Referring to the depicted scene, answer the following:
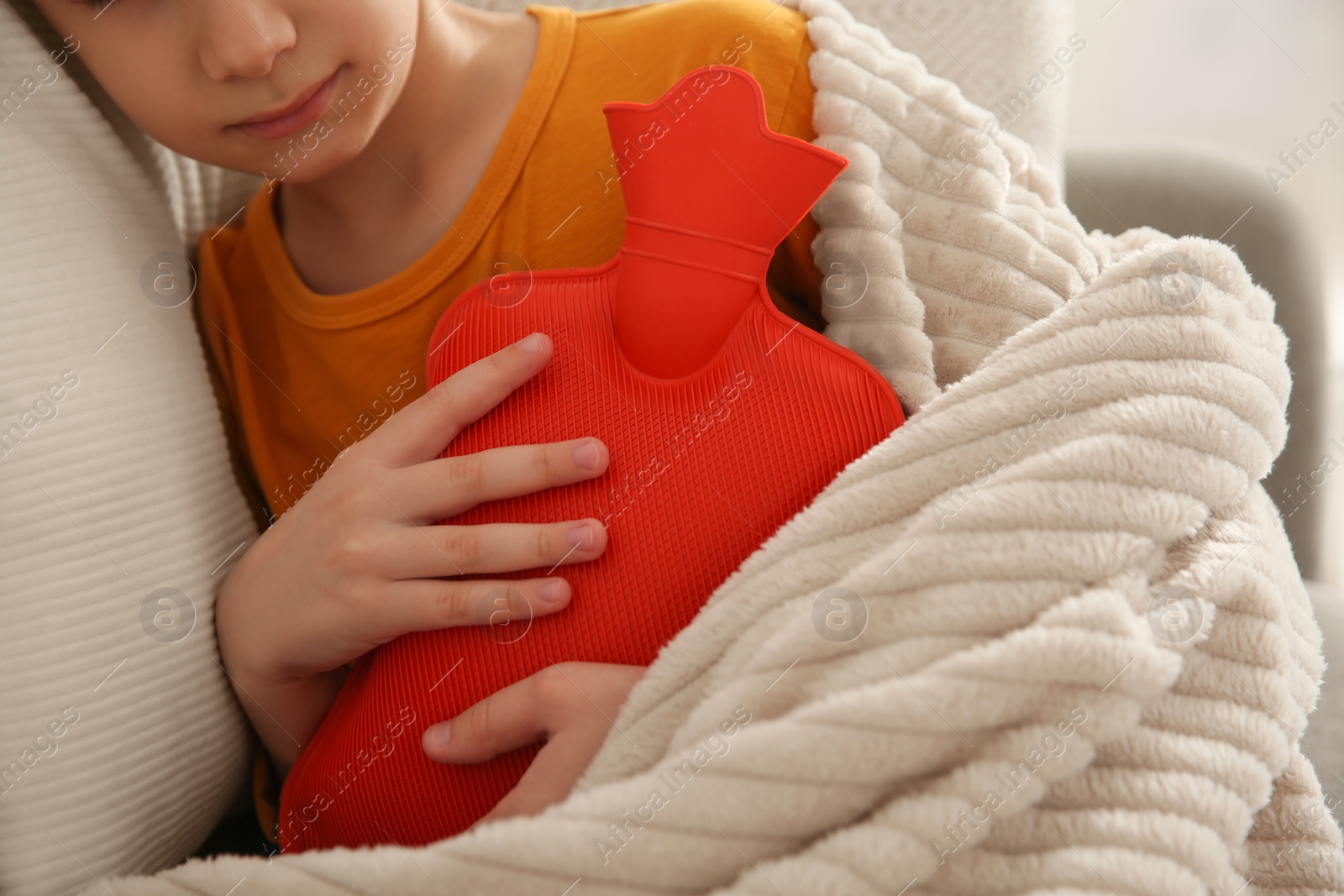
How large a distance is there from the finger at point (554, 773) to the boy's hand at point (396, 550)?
0.21ft

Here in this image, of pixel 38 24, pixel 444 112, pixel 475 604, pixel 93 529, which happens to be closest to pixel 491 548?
pixel 475 604

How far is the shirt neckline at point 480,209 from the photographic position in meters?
0.64

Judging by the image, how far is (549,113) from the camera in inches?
25.5

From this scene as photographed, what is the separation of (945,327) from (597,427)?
237mm

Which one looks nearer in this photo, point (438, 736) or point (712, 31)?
point (438, 736)

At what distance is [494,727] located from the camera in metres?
0.44

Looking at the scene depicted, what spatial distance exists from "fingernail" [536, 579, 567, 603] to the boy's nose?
0.34 m

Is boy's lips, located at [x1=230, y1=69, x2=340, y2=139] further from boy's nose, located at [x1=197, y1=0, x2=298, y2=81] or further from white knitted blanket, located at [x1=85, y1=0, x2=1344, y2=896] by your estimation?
white knitted blanket, located at [x1=85, y1=0, x2=1344, y2=896]

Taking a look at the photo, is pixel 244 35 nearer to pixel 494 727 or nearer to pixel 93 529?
pixel 93 529

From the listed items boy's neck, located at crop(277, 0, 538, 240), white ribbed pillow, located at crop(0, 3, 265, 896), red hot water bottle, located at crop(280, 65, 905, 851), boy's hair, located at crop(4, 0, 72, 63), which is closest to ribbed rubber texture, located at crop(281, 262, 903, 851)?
red hot water bottle, located at crop(280, 65, 905, 851)

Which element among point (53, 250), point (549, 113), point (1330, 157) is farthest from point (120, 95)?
point (1330, 157)

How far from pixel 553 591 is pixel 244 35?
0.35 m

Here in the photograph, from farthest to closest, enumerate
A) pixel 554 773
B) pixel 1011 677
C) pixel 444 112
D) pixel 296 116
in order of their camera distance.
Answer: pixel 444 112 → pixel 296 116 → pixel 554 773 → pixel 1011 677

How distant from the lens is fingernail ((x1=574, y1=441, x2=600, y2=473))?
1.47 feet
